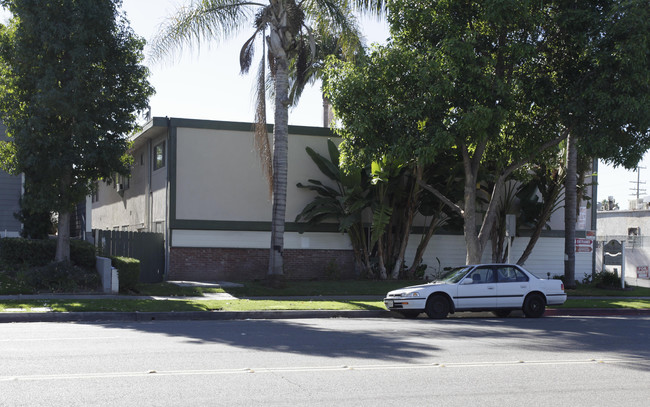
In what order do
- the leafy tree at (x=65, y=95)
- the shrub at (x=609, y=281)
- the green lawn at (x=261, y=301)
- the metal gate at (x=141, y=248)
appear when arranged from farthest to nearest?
the shrub at (x=609, y=281) < the metal gate at (x=141, y=248) < the leafy tree at (x=65, y=95) < the green lawn at (x=261, y=301)

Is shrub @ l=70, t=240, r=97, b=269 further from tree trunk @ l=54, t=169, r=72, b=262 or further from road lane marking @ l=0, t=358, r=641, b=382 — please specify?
road lane marking @ l=0, t=358, r=641, b=382

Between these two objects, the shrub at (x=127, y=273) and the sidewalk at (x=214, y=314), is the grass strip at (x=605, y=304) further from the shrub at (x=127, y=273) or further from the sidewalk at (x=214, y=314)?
the shrub at (x=127, y=273)

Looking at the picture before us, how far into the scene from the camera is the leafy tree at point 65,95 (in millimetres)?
18562

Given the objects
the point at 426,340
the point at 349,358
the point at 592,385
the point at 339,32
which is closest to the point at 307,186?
the point at 339,32

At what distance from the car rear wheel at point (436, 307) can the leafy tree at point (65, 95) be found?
998 cm

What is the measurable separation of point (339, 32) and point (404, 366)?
47.2ft

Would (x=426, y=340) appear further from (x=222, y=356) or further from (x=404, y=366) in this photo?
(x=222, y=356)

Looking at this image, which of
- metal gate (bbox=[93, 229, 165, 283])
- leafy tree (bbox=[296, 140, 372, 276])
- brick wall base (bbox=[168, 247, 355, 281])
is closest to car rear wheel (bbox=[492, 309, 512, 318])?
leafy tree (bbox=[296, 140, 372, 276])

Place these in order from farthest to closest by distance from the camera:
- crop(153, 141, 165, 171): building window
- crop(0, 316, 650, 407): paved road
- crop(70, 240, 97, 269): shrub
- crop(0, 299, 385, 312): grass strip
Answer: crop(153, 141, 165, 171): building window < crop(70, 240, 97, 269): shrub < crop(0, 299, 385, 312): grass strip < crop(0, 316, 650, 407): paved road

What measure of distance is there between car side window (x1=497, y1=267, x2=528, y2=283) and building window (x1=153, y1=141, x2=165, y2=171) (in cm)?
1427

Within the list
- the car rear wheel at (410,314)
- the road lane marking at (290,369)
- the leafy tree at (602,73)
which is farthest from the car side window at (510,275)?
the road lane marking at (290,369)

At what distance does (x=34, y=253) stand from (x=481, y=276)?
13270mm

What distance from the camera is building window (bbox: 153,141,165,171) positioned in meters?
26.0

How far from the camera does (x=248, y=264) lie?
25031 mm
